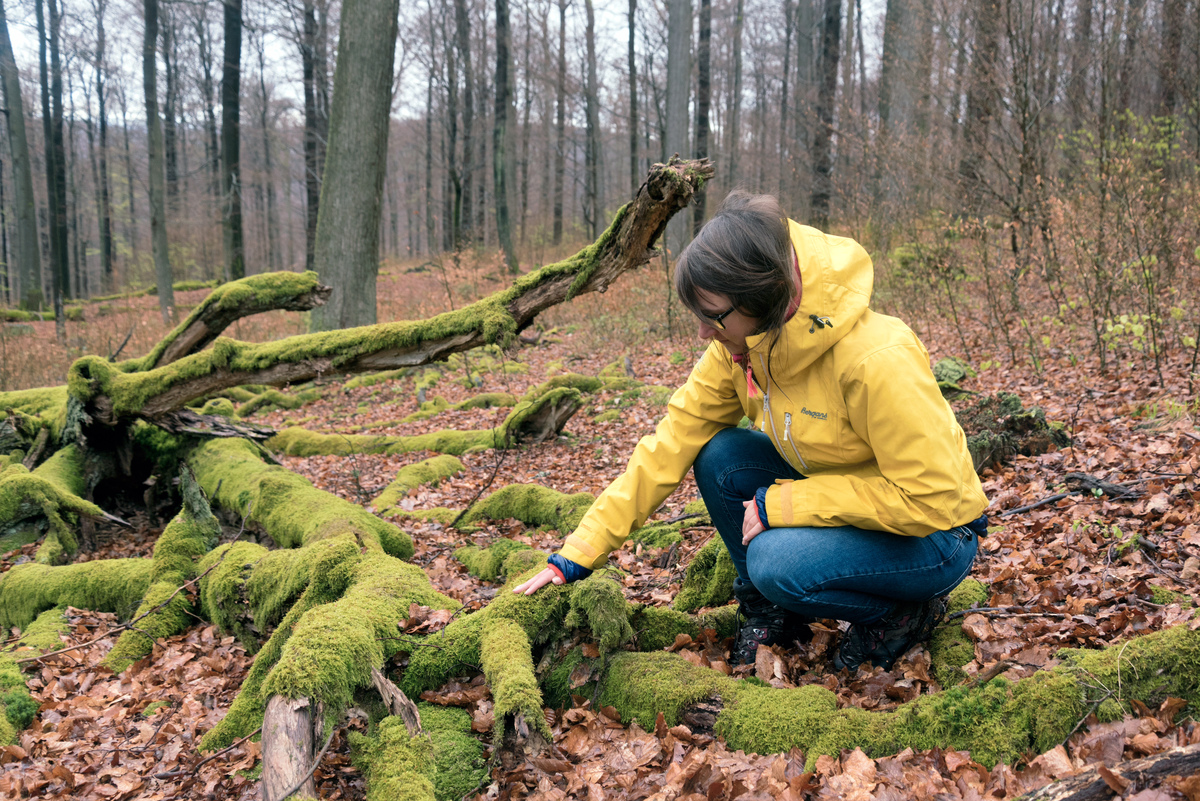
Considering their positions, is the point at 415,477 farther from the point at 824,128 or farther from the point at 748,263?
the point at 824,128

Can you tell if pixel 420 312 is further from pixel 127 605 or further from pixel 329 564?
pixel 329 564

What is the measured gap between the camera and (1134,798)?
1482 millimetres

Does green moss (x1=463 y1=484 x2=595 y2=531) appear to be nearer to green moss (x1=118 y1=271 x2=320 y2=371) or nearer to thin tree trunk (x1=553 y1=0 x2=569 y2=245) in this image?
green moss (x1=118 y1=271 x2=320 y2=371)

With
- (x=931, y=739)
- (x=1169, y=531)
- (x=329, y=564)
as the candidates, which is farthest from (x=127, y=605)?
(x=1169, y=531)

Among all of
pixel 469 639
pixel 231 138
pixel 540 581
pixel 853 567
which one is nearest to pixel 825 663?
pixel 853 567

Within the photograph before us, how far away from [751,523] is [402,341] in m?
3.28

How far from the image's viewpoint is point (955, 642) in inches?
98.1

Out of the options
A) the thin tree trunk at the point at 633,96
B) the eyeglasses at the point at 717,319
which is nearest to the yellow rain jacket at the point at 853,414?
the eyeglasses at the point at 717,319

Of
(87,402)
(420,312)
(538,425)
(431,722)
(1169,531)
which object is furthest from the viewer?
(420,312)

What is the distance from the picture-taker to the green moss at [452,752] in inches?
85.4

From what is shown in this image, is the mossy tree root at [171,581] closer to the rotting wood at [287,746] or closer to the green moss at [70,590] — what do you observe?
the green moss at [70,590]

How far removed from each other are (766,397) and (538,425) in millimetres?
4757

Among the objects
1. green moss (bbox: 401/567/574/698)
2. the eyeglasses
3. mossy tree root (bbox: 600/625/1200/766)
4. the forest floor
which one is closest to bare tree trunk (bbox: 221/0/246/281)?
the forest floor

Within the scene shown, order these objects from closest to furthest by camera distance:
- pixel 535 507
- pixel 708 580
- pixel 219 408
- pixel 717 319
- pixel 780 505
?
1. pixel 717 319
2. pixel 780 505
3. pixel 708 580
4. pixel 535 507
5. pixel 219 408
